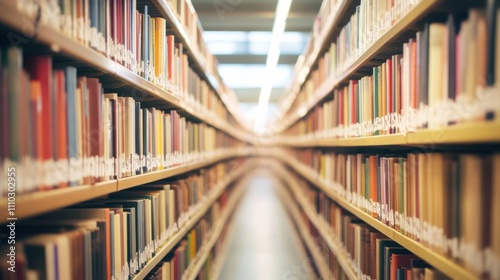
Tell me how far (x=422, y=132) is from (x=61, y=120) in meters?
1.06

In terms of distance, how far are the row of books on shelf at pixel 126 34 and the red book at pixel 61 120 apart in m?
0.14

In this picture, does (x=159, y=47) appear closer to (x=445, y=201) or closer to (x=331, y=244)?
(x=445, y=201)

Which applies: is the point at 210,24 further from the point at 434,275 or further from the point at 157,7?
the point at 434,275

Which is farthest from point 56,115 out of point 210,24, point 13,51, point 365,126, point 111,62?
point 210,24

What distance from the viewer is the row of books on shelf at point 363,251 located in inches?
66.1

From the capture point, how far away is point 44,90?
3.40 feet

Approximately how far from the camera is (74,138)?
1188 mm

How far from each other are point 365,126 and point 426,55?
2.87 ft

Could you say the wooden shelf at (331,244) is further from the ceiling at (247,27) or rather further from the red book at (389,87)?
the ceiling at (247,27)

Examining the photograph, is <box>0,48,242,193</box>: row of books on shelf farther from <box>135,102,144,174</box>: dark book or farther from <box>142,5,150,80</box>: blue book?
<box>142,5,150,80</box>: blue book

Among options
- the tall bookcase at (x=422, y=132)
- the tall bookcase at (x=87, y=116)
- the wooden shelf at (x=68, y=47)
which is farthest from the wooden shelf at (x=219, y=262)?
the wooden shelf at (x=68, y=47)

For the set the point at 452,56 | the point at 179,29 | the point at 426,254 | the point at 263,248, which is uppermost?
the point at 179,29

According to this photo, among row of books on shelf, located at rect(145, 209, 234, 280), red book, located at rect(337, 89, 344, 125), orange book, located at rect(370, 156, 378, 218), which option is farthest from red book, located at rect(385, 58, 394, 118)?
row of books on shelf, located at rect(145, 209, 234, 280)

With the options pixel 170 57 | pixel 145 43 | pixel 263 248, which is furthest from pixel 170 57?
pixel 263 248
